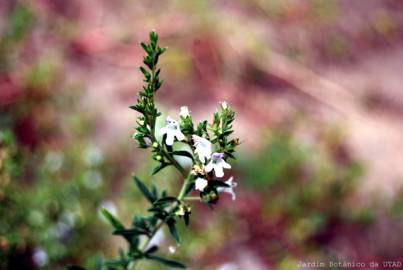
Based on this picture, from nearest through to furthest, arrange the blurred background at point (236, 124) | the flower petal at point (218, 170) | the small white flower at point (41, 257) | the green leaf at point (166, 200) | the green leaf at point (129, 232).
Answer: the flower petal at point (218, 170), the green leaf at point (166, 200), the green leaf at point (129, 232), the small white flower at point (41, 257), the blurred background at point (236, 124)

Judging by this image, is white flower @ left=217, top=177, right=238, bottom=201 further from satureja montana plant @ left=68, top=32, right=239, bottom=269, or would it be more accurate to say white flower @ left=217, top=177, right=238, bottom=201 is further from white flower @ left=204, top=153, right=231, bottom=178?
white flower @ left=204, top=153, right=231, bottom=178

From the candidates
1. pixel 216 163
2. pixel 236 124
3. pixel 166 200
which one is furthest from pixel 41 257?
pixel 236 124

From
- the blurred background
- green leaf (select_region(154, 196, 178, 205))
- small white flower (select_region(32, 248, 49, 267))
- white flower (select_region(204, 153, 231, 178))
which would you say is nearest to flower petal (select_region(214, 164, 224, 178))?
white flower (select_region(204, 153, 231, 178))

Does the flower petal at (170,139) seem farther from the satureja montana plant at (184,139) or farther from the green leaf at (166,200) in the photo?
the green leaf at (166,200)

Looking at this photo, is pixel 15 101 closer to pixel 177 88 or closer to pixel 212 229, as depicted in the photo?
pixel 177 88

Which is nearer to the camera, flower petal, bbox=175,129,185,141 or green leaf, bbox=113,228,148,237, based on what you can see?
flower petal, bbox=175,129,185,141

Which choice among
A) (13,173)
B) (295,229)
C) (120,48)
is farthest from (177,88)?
(13,173)

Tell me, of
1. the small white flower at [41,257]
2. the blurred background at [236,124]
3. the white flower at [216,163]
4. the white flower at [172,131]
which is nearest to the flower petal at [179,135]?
the white flower at [172,131]

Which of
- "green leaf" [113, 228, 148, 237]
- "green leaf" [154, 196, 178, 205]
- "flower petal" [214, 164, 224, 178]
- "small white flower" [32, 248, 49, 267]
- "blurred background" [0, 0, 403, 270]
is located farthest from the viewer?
"blurred background" [0, 0, 403, 270]
